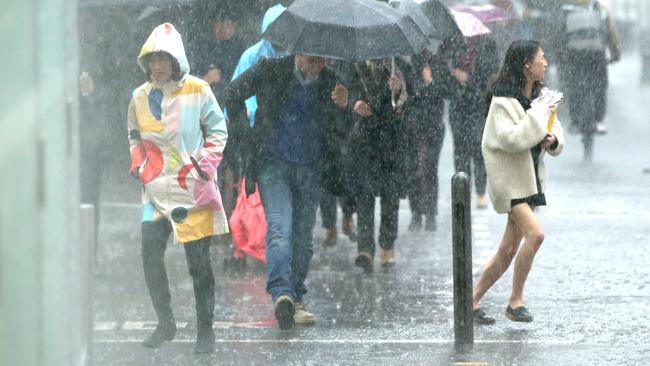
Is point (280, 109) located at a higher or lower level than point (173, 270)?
higher

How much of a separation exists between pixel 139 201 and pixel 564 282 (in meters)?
5.23

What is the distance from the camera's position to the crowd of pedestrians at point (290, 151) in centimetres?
804

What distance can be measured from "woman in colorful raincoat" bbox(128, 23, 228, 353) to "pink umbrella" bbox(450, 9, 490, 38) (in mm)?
5106

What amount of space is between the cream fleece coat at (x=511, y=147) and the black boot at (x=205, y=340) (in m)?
1.83

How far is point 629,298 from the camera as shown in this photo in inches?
385

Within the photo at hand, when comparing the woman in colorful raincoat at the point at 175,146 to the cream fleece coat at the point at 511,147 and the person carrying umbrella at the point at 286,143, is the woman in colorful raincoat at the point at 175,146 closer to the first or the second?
the person carrying umbrella at the point at 286,143

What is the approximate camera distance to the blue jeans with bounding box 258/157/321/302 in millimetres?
8836

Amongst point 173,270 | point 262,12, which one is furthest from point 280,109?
point 262,12

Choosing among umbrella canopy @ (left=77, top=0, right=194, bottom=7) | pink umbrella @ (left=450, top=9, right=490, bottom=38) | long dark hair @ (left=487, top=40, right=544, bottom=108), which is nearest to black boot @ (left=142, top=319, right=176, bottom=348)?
long dark hair @ (left=487, top=40, right=544, bottom=108)

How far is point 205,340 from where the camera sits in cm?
819

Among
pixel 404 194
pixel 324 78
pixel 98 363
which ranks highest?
pixel 324 78

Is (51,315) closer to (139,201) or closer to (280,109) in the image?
(280,109)

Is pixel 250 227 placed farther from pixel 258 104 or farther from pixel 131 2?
pixel 131 2

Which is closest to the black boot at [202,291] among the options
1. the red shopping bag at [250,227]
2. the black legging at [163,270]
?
the black legging at [163,270]
